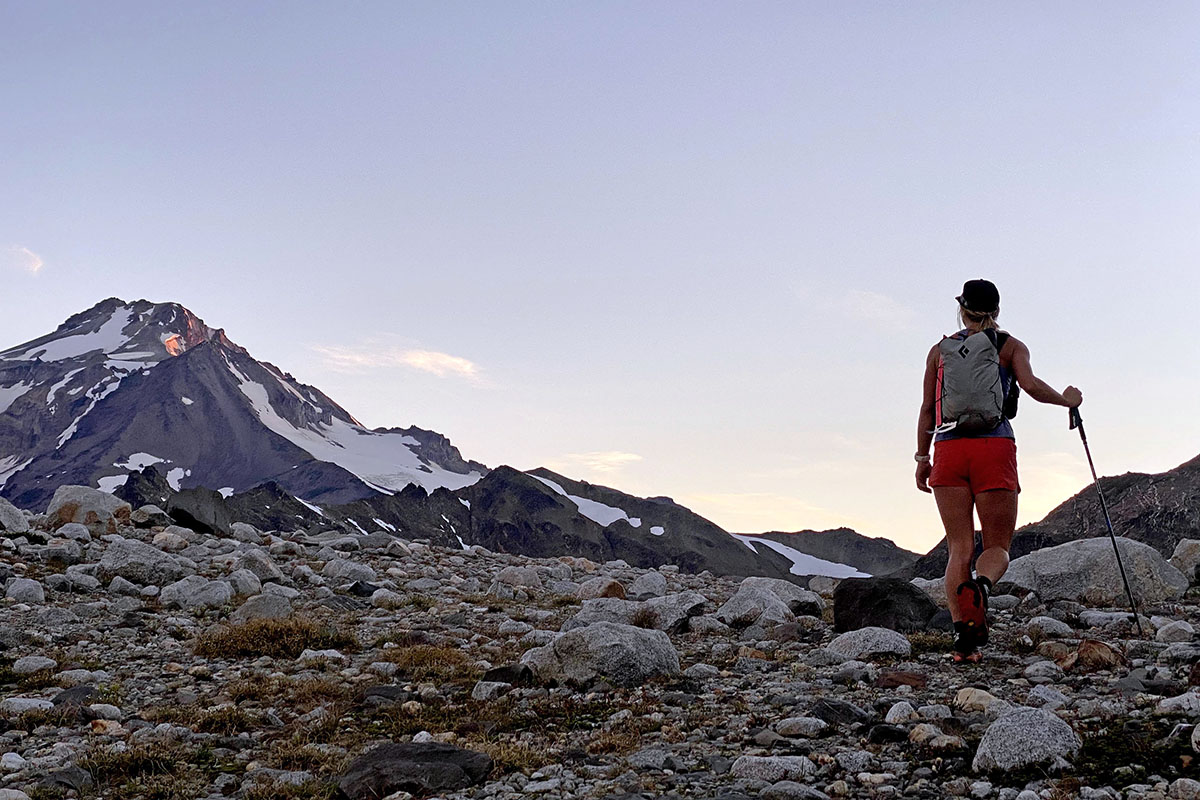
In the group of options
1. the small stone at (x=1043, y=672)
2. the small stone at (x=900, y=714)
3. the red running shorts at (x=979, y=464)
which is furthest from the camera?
the red running shorts at (x=979, y=464)

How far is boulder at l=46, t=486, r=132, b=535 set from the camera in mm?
18375

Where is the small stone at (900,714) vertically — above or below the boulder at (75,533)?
below

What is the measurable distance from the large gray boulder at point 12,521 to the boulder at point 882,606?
14.4 metres

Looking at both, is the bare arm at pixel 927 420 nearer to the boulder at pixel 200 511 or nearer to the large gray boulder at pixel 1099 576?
the large gray boulder at pixel 1099 576

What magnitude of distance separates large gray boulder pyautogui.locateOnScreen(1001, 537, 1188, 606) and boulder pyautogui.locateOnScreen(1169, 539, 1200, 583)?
2.85 ft

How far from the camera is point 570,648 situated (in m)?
7.89

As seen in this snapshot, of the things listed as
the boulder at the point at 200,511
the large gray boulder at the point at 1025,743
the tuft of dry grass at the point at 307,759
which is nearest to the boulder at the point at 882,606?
the large gray boulder at the point at 1025,743

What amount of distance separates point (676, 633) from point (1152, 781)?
6.93 meters

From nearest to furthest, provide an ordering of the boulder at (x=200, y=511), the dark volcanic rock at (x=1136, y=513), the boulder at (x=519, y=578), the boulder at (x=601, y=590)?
1. the boulder at (x=601, y=590)
2. the boulder at (x=519, y=578)
3. the boulder at (x=200, y=511)
4. the dark volcanic rock at (x=1136, y=513)

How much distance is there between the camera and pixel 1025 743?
4648mm

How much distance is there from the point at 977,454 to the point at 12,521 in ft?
54.3

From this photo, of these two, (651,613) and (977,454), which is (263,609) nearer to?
(651,613)

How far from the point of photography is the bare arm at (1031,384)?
295 inches

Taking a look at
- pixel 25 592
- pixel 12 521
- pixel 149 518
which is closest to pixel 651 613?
pixel 25 592
